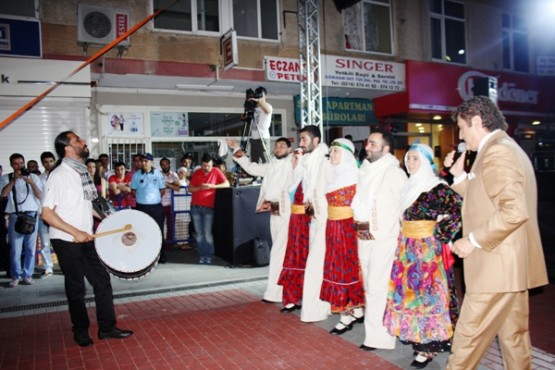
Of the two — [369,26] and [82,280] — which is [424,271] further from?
[369,26]

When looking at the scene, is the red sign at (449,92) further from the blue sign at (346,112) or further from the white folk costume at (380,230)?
the white folk costume at (380,230)

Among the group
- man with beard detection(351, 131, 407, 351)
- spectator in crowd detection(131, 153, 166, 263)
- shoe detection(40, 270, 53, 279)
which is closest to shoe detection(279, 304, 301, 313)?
man with beard detection(351, 131, 407, 351)

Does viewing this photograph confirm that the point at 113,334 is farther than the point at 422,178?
Yes

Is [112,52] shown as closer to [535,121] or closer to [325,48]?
[325,48]

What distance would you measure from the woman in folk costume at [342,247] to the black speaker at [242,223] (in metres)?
3.19

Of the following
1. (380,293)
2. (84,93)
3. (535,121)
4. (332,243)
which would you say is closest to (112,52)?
(84,93)

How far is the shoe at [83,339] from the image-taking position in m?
4.54

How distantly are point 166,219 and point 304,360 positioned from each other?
637 centimetres

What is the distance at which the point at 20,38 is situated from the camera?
10258 millimetres

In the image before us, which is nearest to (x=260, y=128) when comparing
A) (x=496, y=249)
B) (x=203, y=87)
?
(x=496, y=249)

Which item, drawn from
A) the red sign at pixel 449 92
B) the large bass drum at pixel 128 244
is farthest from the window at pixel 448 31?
the large bass drum at pixel 128 244

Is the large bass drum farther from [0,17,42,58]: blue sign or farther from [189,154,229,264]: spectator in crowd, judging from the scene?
[0,17,42,58]: blue sign

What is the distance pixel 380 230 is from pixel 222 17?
10.2 metres

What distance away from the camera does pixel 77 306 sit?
14.9 feet
